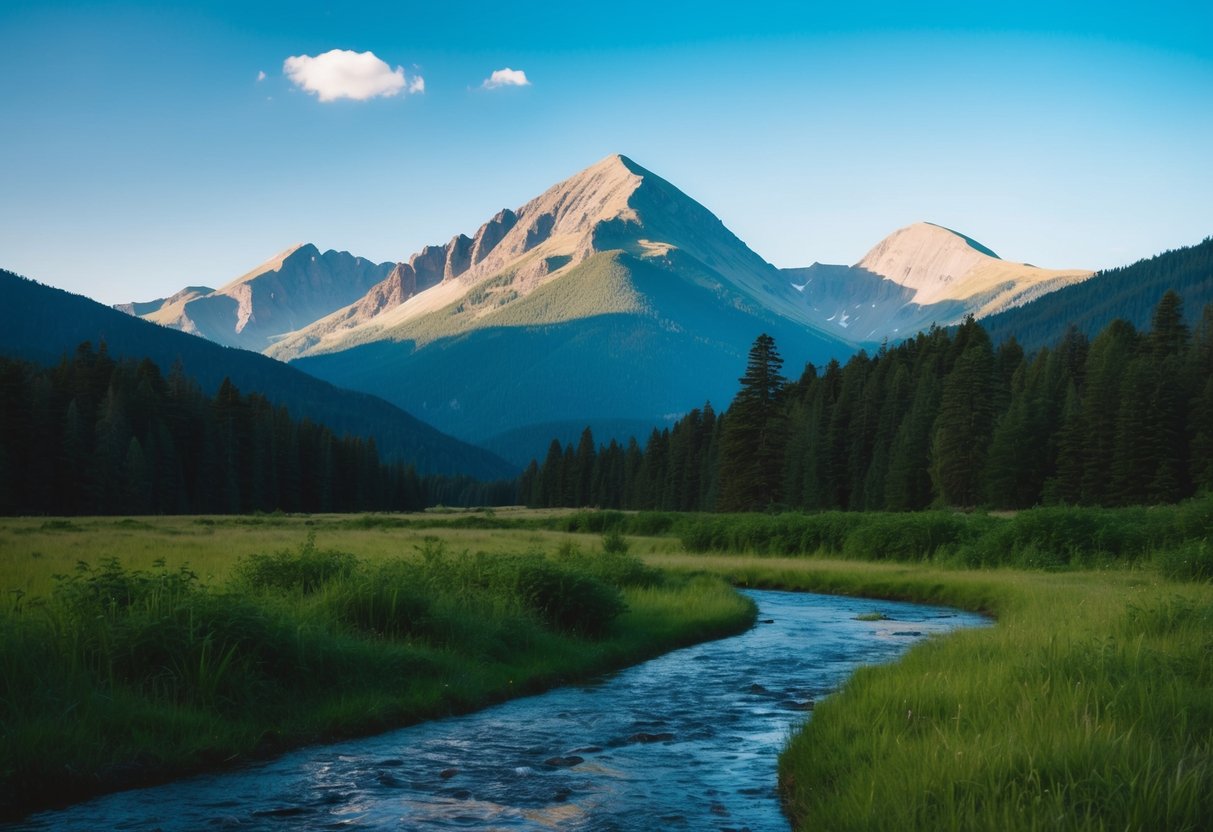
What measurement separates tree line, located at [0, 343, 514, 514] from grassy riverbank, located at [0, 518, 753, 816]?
225 ft

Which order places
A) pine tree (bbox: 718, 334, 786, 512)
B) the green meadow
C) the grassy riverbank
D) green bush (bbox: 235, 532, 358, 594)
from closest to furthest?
the green meadow → the grassy riverbank → green bush (bbox: 235, 532, 358, 594) → pine tree (bbox: 718, 334, 786, 512)

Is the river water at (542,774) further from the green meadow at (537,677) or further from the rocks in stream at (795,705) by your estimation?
the green meadow at (537,677)

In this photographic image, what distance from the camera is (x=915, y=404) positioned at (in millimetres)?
88688

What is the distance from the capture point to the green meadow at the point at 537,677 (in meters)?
8.02

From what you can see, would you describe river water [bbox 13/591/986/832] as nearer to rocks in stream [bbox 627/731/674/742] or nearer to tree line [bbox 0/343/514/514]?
rocks in stream [bbox 627/731/674/742]

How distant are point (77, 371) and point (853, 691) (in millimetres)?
98740

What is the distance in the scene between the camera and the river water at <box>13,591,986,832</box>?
33.5ft

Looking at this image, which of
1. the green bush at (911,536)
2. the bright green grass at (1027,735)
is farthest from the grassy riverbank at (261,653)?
the green bush at (911,536)

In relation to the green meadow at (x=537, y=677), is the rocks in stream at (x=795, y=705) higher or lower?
lower

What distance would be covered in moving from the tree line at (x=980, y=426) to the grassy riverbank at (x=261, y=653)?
58701mm

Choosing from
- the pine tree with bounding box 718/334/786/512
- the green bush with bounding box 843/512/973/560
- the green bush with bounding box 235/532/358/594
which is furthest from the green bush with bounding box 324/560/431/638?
the pine tree with bounding box 718/334/786/512

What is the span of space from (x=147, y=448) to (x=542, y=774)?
301 feet

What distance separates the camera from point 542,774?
12.1 metres

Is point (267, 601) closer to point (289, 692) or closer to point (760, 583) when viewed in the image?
point (289, 692)
